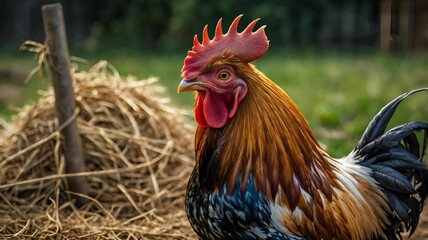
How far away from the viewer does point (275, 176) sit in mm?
3084

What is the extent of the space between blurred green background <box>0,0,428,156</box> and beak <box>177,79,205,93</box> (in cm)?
551

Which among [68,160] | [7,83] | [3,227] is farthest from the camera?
[7,83]

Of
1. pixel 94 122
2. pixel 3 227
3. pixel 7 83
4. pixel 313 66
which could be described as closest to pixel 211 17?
pixel 313 66

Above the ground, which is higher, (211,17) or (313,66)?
(211,17)

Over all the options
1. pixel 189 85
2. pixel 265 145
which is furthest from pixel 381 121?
pixel 189 85

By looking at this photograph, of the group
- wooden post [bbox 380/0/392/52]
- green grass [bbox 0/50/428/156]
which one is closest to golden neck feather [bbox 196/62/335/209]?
green grass [bbox 0/50/428/156]

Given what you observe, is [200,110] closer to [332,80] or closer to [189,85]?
[189,85]

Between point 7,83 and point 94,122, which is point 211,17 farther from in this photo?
point 94,122

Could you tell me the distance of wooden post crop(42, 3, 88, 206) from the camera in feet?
14.0

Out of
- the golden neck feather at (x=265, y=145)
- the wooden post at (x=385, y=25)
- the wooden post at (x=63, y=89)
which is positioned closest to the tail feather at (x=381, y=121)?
the golden neck feather at (x=265, y=145)

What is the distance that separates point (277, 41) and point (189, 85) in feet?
36.4

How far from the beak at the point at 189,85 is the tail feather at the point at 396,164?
3.56 feet

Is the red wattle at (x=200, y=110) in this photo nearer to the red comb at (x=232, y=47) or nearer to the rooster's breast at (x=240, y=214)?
the red comb at (x=232, y=47)

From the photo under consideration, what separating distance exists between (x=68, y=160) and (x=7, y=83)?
22.4 ft
